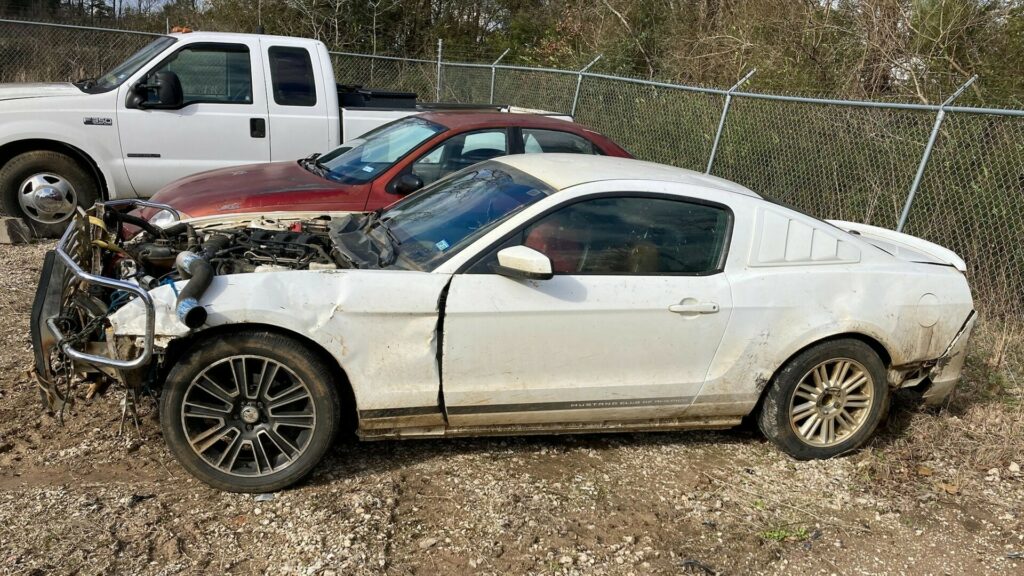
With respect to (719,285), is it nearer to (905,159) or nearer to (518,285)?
(518,285)

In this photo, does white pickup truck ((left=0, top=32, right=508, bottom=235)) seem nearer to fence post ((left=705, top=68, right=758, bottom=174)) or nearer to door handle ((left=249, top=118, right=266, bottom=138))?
door handle ((left=249, top=118, right=266, bottom=138))

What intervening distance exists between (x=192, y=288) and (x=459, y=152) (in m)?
3.65

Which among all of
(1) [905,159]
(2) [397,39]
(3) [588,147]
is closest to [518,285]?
(3) [588,147]

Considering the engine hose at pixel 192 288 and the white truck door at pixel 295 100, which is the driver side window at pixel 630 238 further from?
the white truck door at pixel 295 100

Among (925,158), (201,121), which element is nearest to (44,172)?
(201,121)

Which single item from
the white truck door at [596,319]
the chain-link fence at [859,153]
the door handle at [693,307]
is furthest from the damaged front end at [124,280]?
the chain-link fence at [859,153]

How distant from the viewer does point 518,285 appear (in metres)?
3.98

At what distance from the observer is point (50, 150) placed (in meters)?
8.05

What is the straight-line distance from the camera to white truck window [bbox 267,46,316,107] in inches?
338

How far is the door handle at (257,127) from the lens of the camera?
850cm

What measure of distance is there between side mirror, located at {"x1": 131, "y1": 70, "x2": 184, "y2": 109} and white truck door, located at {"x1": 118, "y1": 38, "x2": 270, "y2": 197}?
2.8 inches

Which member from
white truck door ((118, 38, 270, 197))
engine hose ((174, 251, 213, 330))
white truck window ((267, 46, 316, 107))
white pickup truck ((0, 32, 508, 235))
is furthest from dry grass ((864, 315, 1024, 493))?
white truck door ((118, 38, 270, 197))

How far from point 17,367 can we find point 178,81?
3987 millimetres

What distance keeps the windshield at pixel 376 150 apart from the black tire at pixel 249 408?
3089 mm
